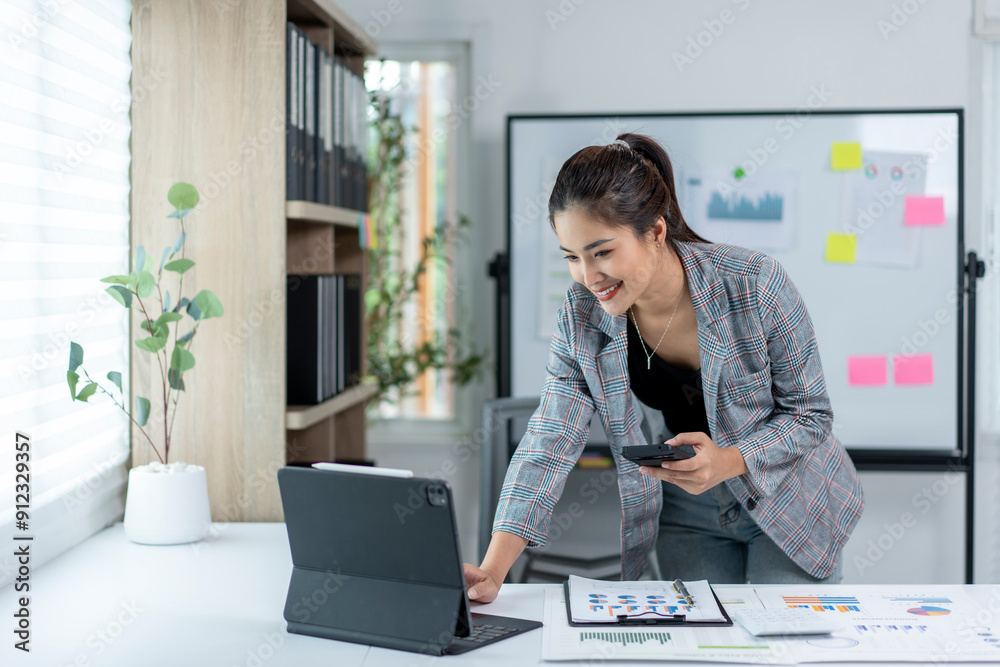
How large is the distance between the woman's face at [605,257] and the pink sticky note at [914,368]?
1.50 m

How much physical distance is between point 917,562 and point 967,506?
38cm

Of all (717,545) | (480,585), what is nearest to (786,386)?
(717,545)

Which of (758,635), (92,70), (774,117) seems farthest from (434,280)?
(758,635)

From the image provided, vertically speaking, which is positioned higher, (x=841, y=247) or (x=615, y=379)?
(x=841, y=247)

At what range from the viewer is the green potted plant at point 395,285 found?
2.78 meters

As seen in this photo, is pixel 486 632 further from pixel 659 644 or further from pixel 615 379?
pixel 615 379

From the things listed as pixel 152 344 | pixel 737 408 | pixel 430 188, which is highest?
pixel 430 188

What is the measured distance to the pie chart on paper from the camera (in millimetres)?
1204

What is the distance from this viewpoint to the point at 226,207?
1732 mm

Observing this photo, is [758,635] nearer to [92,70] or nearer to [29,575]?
[29,575]

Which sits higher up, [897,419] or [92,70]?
[92,70]

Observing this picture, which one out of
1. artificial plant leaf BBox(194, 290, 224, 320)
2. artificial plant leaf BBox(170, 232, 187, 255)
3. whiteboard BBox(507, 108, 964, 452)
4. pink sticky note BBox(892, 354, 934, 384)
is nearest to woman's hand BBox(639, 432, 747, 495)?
artificial plant leaf BBox(194, 290, 224, 320)

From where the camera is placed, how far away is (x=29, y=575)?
4.59 ft

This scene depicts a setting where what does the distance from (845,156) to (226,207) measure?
5.98 feet
